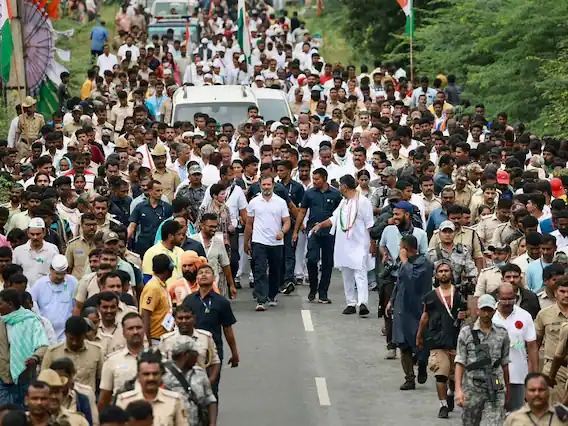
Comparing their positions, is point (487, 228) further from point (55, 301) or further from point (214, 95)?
point (214, 95)

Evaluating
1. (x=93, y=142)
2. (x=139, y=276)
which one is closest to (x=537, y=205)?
(x=139, y=276)

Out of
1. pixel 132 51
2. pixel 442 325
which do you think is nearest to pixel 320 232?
pixel 442 325

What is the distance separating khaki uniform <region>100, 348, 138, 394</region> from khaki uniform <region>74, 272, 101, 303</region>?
2730 mm

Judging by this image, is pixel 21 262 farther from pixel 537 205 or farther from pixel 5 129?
pixel 5 129

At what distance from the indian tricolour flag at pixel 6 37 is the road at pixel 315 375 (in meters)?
7.00

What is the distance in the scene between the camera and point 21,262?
1786 centimetres

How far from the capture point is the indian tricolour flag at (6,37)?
27.3 metres

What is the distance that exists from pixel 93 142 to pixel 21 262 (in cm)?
867

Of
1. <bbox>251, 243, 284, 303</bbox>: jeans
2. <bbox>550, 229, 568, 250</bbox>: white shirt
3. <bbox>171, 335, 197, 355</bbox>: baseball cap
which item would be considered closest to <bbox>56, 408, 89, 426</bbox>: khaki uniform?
<bbox>171, 335, 197, 355</bbox>: baseball cap

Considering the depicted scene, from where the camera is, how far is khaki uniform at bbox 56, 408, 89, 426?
470 inches

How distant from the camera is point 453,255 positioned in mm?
18156

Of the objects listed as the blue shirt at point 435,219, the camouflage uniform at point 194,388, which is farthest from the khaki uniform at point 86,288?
the blue shirt at point 435,219

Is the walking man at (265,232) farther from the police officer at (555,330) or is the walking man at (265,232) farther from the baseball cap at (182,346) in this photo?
the baseball cap at (182,346)

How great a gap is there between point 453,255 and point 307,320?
403cm
